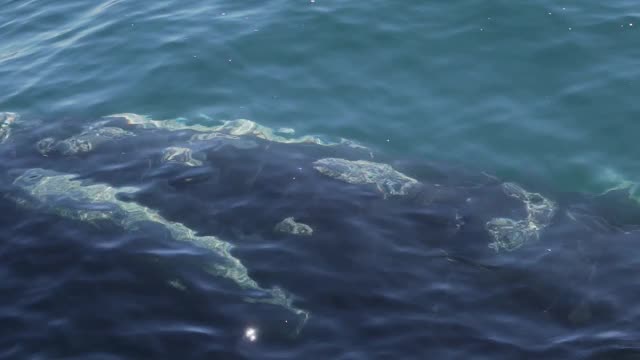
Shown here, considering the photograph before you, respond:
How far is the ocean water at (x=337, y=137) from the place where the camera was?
1062 centimetres

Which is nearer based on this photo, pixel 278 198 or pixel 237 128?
pixel 278 198

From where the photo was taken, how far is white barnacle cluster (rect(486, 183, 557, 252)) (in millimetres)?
12148

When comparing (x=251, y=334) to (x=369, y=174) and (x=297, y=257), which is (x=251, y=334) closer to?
(x=297, y=257)

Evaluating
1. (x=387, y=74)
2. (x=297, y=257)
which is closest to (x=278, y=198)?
(x=297, y=257)

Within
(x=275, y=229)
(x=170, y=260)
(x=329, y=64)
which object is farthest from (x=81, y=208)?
(x=329, y=64)

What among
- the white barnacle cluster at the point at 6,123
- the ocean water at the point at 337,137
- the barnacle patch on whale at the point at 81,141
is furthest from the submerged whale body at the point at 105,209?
the white barnacle cluster at the point at 6,123

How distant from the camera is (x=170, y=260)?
1223cm

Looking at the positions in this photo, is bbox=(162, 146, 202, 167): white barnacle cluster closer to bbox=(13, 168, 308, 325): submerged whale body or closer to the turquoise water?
bbox=(13, 168, 308, 325): submerged whale body

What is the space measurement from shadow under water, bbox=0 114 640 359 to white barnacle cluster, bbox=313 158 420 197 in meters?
0.04

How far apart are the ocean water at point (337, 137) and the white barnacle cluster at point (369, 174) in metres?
0.38

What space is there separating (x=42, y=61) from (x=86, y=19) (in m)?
2.19

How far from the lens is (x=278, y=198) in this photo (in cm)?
1334

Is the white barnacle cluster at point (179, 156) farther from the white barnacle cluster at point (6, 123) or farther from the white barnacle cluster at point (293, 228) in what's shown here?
the white barnacle cluster at point (6, 123)

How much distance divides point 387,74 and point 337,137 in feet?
6.89
